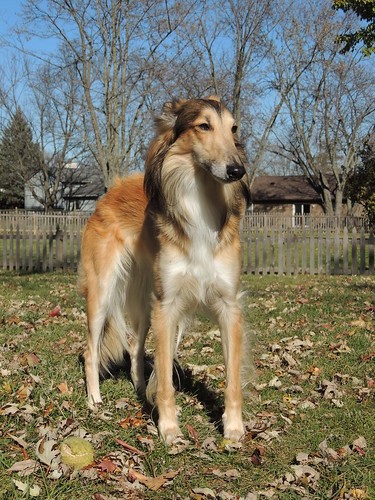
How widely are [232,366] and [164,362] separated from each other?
46 centimetres

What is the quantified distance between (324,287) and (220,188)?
25.8ft

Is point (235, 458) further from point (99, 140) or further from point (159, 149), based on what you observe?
point (99, 140)

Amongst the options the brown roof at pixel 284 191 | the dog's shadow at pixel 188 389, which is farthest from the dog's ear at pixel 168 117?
the brown roof at pixel 284 191

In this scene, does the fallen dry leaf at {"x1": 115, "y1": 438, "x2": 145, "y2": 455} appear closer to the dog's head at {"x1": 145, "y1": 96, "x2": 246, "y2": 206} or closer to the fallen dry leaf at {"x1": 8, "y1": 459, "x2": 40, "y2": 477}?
the fallen dry leaf at {"x1": 8, "y1": 459, "x2": 40, "y2": 477}

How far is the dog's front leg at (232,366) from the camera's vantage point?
3.62m

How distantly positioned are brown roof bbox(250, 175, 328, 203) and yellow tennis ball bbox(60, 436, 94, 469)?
54314mm

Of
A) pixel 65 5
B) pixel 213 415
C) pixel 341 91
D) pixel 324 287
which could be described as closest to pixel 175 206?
pixel 213 415

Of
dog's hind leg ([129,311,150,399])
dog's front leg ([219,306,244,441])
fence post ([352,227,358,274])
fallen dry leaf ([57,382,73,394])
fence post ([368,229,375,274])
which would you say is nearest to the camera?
dog's front leg ([219,306,244,441])

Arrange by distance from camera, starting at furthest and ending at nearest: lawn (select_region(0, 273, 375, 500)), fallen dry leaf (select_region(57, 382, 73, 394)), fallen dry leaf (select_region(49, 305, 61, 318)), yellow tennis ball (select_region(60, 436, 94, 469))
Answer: fallen dry leaf (select_region(49, 305, 61, 318))
fallen dry leaf (select_region(57, 382, 73, 394))
yellow tennis ball (select_region(60, 436, 94, 469))
lawn (select_region(0, 273, 375, 500))

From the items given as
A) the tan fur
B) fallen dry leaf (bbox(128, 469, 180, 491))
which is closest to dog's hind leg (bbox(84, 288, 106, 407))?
the tan fur

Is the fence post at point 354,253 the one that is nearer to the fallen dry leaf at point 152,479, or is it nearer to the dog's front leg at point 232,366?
the dog's front leg at point 232,366

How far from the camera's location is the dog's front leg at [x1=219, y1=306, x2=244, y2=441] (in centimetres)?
362

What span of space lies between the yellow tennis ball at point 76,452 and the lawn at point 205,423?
0.16 feet

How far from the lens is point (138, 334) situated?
4891mm
